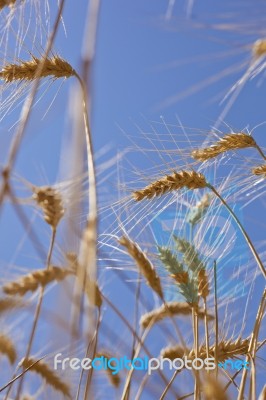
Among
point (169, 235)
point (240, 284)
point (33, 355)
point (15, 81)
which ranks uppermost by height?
point (15, 81)

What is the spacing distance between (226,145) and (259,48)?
0.85m

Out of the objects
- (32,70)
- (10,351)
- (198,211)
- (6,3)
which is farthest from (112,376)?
(6,3)

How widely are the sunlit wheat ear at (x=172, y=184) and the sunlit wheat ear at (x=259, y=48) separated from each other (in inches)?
30.3

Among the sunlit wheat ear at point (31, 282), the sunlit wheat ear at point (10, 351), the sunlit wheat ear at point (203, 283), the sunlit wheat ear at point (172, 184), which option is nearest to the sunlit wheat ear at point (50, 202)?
the sunlit wheat ear at point (31, 282)

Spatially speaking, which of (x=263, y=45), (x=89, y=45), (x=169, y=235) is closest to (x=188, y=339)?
(x=169, y=235)

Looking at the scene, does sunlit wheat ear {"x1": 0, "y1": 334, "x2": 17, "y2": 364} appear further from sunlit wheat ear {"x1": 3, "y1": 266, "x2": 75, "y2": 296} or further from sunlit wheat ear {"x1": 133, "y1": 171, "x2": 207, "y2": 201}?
sunlit wheat ear {"x1": 133, "y1": 171, "x2": 207, "y2": 201}

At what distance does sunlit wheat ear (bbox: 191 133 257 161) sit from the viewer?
1.72 m

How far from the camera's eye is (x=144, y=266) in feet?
4.36

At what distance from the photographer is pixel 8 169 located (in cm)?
73

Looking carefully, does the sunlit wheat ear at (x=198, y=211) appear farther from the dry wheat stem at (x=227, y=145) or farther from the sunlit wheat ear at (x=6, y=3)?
the sunlit wheat ear at (x=6, y=3)

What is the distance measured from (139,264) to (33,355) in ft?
2.44

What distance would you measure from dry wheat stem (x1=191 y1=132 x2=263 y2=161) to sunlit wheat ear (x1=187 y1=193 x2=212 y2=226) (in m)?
0.25

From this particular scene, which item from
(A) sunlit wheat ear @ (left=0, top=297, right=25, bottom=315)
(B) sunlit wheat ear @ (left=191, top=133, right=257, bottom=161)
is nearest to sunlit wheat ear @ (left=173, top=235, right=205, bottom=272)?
(B) sunlit wheat ear @ (left=191, top=133, right=257, bottom=161)

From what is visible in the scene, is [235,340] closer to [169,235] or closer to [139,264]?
[169,235]
